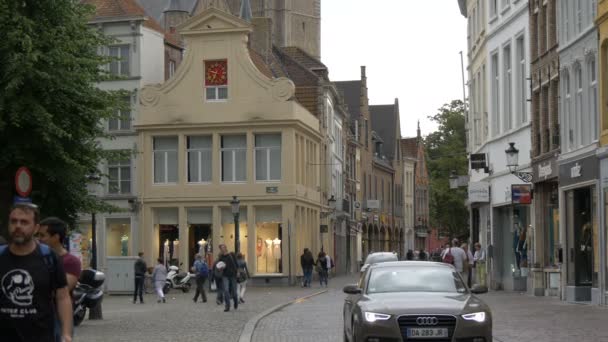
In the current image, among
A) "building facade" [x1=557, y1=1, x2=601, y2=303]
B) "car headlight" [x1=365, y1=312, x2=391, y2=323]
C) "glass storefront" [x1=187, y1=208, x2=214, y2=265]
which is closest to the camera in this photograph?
"car headlight" [x1=365, y1=312, x2=391, y2=323]

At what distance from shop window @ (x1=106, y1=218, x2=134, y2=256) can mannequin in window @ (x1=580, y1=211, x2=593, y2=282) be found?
30235 millimetres

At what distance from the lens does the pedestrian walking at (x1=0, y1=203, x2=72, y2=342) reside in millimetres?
8445

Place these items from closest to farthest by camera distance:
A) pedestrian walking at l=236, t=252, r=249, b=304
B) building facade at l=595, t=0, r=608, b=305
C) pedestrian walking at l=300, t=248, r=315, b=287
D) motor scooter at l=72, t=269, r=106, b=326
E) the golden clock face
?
motor scooter at l=72, t=269, r=106, b=326 → building facade at l=595, t=0, r=608, b=305 → pedestrian walking at l=236, t=252, r=249, b=304 → pedestrian walking at l=300, t=248, r=315, b=287 → the golden clock face

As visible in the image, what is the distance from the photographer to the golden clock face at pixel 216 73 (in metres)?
57.8

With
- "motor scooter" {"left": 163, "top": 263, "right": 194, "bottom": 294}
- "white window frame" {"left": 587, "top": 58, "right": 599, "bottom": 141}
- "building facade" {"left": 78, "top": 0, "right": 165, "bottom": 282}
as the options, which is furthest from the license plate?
"building facade" {"left": 78, "top": 0, "right": 165, "bottom": 282}

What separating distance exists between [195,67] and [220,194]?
5.83m

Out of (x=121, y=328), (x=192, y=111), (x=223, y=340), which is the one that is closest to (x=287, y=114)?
(x=192, y=111)

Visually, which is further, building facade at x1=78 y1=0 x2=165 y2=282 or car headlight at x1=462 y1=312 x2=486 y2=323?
building facade at x1=78 y1=0 x2=165 y2=282

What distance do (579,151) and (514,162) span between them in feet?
24.1

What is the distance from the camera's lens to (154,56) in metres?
59.9

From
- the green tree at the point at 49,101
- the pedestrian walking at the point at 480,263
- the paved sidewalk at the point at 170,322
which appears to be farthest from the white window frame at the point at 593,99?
the pedestrian walking at the point at 480,263

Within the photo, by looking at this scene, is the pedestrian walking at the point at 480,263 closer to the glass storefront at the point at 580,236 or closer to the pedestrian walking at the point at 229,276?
the glass storefront at the point at 580,236

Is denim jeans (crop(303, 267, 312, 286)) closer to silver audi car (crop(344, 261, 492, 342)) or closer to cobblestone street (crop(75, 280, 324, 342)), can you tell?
cobblestone street (crop(75, 280, 324, 342))

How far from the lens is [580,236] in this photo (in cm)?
3228
